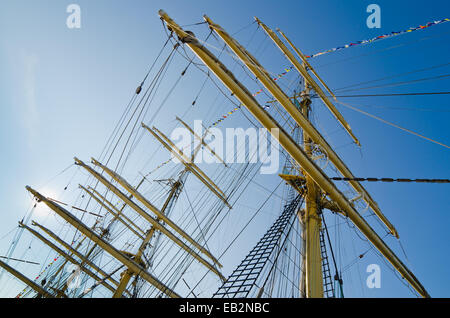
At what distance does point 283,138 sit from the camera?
6.46m

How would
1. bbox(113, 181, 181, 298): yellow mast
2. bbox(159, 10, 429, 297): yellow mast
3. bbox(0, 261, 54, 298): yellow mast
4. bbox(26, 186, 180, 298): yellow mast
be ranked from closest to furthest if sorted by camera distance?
bbox(159, 10, 429, 297): yellow mast
bbox(26, 186, 180, 298): yellow mast
bbox(113, 181, 181, 298): yellow mast
bbox(0, 261, 54, 298): yellow mast

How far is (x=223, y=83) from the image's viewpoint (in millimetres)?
6352

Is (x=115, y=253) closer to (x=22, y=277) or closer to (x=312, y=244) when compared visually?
(x=22, y=277)

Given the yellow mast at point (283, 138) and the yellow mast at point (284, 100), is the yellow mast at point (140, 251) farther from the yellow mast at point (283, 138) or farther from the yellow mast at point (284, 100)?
the yellow mast at point (284, 100)

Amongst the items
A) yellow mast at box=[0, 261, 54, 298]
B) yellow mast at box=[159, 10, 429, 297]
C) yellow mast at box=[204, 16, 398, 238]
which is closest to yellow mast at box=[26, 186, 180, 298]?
yellow mast at box=[0, 261, 54, 298]

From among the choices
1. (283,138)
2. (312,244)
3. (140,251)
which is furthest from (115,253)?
(283,138)

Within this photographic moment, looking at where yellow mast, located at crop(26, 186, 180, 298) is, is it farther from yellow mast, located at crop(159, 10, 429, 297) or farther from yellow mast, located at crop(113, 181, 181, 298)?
yellow mast, located at crop(159, 10, 429, 297)

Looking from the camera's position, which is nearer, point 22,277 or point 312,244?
point 312,244

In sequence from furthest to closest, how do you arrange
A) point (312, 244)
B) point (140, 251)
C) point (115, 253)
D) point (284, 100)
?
1. point (140, 251)
2. point (115, 253)
3. point (284, 100)
4. point (312, 244)

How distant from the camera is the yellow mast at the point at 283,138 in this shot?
573cm

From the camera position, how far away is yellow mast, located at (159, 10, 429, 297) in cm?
573
